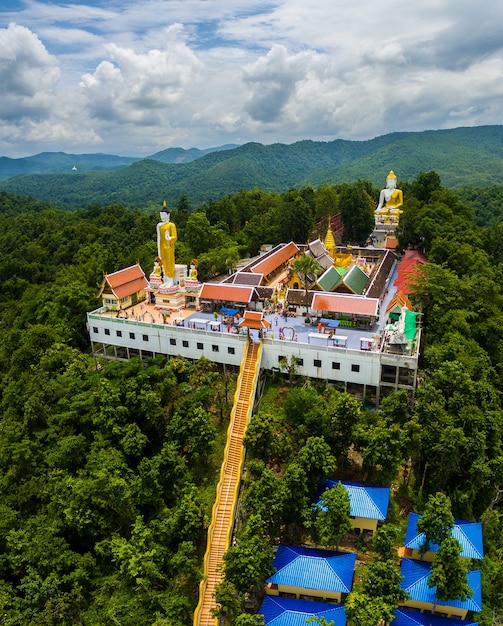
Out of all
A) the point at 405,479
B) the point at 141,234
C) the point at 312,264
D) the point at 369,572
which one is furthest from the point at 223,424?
the point at 141,234

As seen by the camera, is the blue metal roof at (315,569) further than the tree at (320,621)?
Yes

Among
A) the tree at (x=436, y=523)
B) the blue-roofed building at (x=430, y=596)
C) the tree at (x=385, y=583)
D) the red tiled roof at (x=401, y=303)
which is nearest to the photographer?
the tree at (x=385, y=583)

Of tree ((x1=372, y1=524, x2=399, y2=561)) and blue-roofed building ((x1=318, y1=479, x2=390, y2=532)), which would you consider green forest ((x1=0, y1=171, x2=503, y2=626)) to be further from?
blue-roofed building ((x1=318, y1=479, x2=390, y2=532))

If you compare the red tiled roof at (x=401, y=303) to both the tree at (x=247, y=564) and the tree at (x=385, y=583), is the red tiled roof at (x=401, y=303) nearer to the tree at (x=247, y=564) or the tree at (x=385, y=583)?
the tree at (x=385, y=583)

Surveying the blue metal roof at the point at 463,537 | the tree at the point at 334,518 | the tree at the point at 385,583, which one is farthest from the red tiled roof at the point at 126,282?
the tree at the point at 385,583

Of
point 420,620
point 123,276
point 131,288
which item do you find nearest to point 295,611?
point 420,620

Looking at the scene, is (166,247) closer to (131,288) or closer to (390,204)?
(131,288)

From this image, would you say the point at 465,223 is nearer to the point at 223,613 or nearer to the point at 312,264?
the point at 312,264
